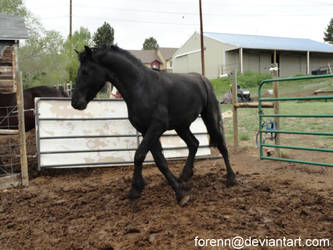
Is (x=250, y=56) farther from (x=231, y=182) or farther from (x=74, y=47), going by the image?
(x=231, y=182)

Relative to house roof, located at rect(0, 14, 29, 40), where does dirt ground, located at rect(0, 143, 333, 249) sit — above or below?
below

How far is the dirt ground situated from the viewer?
274 cm

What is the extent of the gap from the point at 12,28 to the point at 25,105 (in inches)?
222

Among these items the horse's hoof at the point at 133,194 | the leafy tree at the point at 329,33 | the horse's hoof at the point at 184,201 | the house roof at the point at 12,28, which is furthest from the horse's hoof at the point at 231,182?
the leafy tree at the point at 329,33

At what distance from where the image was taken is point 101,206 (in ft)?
12.1

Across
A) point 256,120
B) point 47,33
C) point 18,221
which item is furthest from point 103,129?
point 47,33

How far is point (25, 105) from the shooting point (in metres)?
6.72

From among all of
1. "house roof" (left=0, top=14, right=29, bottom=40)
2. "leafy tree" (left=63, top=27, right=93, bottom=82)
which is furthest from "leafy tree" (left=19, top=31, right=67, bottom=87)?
"house roof" (left=0, top=14, right=29, bottom=40)

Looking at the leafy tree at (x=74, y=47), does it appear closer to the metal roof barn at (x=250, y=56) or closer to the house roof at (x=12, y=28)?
the metal roof barn at (x=250, y=56)

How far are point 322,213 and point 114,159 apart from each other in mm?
3897

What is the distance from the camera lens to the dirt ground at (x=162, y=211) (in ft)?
8.98

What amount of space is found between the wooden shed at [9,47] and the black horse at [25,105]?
0.61 m

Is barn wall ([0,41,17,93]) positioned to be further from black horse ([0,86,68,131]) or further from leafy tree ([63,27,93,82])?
leafy tree ([63,27,93,82])

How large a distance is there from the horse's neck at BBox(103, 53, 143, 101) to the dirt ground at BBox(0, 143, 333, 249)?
4.59 ft
